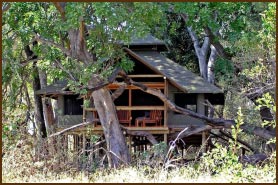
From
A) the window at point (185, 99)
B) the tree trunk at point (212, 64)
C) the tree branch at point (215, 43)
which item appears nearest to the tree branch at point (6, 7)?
the tree branch at point (215, 43)

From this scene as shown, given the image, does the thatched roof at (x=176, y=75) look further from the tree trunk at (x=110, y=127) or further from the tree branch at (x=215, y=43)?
the tree trunk at (x=110, y=127)

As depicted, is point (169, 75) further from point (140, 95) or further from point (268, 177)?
point (268, 177)

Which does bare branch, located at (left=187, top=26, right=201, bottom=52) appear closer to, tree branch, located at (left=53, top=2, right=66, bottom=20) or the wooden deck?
the wooden deck

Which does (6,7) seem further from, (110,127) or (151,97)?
(151,97)

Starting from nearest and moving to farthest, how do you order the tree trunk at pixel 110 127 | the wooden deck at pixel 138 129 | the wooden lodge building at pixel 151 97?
the tree trunk at pixel 110 127 < the wooden deck at pixel 138 129 < the wooden lodge building at pixel 151 97

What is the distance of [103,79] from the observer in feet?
52.2

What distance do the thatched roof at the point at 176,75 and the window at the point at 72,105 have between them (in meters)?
3.45

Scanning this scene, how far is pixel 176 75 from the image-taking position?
20750 mm

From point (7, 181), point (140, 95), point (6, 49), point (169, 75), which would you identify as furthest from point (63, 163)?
point (140, 95)

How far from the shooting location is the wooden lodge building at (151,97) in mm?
19766

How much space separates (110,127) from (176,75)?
15.0 feet

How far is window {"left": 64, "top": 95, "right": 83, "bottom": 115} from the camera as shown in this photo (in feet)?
70.9

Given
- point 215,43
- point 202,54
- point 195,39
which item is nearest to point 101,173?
point 215,43

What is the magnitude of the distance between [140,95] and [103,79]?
7.01 meters
